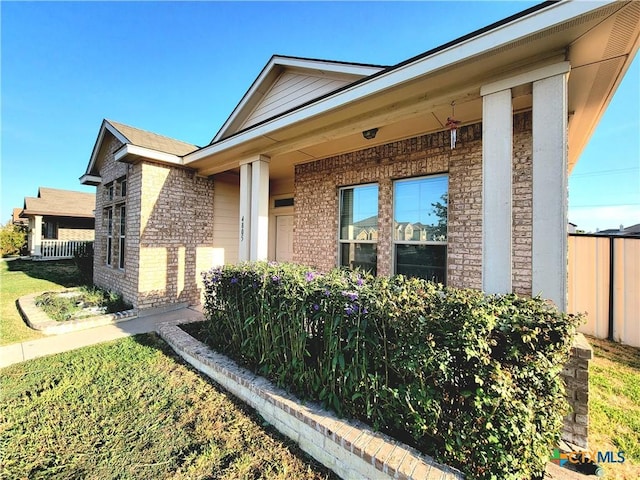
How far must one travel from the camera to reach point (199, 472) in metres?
2.00

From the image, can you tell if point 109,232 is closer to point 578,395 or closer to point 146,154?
point 146,154

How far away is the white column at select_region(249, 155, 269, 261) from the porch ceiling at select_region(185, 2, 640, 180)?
0.40 metres

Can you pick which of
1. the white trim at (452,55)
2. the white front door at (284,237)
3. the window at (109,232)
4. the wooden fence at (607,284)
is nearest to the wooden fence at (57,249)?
the window at (109,232)

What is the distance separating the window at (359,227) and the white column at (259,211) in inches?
68.8

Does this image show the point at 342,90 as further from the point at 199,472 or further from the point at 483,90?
the point at 199,472

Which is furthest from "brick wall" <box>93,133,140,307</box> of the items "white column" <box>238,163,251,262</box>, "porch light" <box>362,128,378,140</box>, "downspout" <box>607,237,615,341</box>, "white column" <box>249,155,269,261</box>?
"downspout" <box>607,237,615,341</box>

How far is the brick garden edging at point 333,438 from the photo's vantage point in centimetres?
174

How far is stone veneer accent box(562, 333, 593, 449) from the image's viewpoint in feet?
7.32

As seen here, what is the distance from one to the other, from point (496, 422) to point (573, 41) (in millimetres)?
3432

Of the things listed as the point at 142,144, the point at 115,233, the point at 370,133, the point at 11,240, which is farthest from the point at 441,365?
the point at 11,240

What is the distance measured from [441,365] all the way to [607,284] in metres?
5.78

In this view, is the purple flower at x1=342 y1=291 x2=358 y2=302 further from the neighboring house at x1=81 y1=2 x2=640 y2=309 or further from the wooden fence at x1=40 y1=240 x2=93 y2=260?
the wooden fence at x1=40 y1=240 x2=93 y2=260

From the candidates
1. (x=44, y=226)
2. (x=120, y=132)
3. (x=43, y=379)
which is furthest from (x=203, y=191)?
(x=44, y=226)

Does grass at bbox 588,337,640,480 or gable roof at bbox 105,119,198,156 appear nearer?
grass at bbox 588,337,640,480
